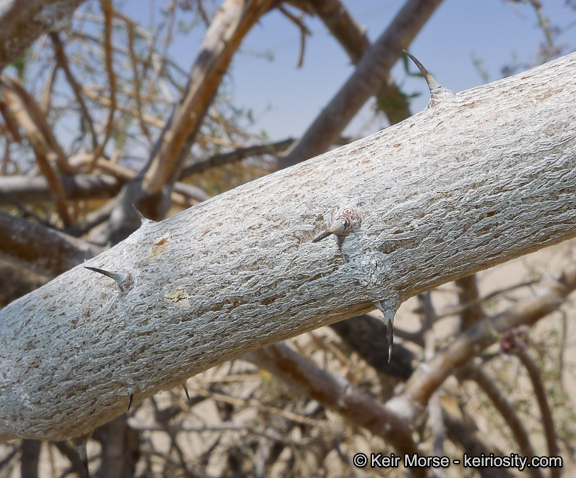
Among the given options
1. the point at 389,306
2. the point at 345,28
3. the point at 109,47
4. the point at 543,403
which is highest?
the point at 345,28

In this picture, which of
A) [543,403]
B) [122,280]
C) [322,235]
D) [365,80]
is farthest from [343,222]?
[543,403]

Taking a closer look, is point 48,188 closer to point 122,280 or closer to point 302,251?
point 122,280

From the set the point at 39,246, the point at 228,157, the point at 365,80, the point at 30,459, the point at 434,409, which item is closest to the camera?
the point at 39,246

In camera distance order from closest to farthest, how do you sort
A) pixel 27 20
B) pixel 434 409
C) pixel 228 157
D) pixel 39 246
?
pixel 27 20, pixel 39 246, pixel 434 409, pixel 228 157

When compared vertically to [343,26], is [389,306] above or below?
below

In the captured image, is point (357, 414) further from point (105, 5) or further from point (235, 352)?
point (105, 5)

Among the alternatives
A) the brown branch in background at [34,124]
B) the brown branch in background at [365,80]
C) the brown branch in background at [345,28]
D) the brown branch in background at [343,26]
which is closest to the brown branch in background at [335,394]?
the brown branch in background at [365,80]
